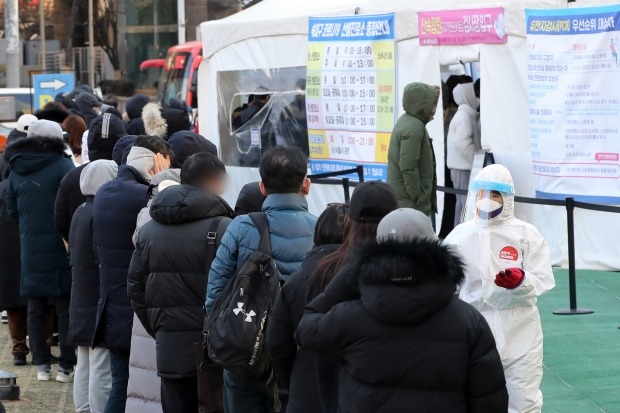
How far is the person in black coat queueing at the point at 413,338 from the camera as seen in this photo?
3.65 m

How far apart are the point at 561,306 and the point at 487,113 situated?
2993mm

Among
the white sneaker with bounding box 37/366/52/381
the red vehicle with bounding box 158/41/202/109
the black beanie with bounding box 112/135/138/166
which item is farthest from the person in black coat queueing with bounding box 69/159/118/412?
the red vehicle with bounding box 158/41/202/109

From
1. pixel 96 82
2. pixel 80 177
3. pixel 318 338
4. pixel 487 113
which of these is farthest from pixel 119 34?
pixel 318 338

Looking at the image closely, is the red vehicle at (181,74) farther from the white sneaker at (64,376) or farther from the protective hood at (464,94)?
the white sneaker at (64,376)

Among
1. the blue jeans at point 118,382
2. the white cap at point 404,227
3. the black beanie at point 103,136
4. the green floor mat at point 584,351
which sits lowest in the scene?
the green floor mat at point 584,351

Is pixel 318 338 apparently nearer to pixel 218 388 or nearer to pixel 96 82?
pixel 218 388

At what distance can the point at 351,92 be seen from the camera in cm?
1447

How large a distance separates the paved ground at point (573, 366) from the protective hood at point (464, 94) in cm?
345

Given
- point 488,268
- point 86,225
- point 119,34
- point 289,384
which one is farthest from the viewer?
point 119,34

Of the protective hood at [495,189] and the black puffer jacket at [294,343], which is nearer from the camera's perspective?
the black puffer jacket at [294,343]

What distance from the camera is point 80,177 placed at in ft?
26.5

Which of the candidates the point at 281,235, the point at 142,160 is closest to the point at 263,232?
the point at 281,235

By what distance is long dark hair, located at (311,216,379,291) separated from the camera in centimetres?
430

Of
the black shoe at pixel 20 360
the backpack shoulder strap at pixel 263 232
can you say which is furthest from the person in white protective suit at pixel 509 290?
the black shoe at pixel 20 360
